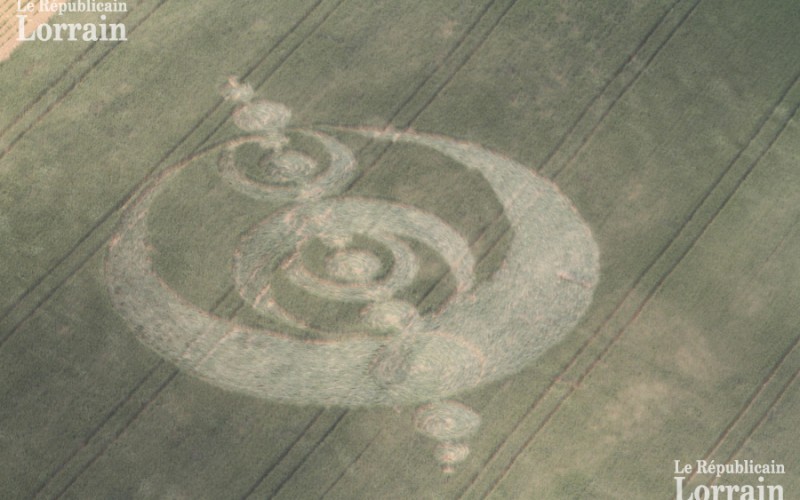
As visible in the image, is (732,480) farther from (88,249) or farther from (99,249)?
(88,249)

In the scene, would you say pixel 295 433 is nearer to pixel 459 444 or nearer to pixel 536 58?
pixel 459 444

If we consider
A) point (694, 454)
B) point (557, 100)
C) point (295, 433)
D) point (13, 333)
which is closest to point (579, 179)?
point (557, 100)

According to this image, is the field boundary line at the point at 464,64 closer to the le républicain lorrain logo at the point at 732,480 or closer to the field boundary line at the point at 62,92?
the le républicain lorrain logo at the point at 732,480

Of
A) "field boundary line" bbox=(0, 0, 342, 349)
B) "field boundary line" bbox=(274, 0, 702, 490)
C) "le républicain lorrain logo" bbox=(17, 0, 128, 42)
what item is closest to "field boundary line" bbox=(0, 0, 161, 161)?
"le républicain lorrain logo" bbox=(17, 0, 128, 42)

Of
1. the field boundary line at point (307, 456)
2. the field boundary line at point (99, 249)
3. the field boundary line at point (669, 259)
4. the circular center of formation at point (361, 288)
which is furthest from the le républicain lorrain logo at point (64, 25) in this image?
the field boundary line at point (669, 259)

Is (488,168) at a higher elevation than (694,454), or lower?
higher

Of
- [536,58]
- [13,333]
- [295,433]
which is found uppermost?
[536,58]

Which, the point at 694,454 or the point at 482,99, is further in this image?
the point at 482,99
